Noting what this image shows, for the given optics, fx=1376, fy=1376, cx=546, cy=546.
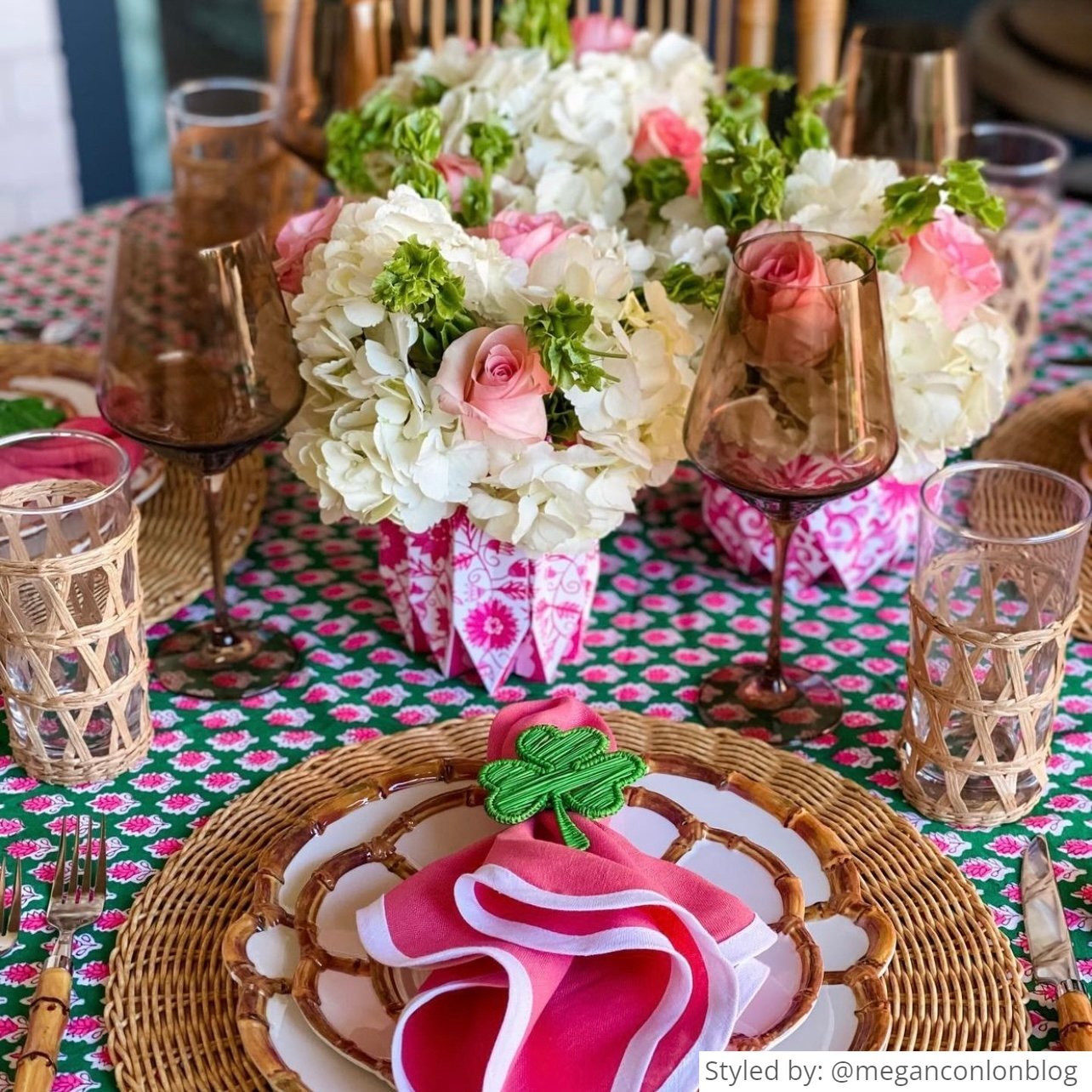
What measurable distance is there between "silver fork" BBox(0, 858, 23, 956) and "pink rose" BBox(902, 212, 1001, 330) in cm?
68

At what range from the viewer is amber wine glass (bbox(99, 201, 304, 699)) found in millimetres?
876

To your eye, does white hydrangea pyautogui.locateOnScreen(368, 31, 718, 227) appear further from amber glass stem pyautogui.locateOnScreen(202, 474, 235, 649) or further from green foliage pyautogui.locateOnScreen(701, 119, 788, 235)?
amber glass stem pyautogui.locateOnScreen(202, 474, 235, 649)

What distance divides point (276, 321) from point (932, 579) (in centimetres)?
45

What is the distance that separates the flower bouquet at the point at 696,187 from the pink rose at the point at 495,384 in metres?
0.09

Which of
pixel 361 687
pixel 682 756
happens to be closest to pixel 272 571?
pixel 361 687

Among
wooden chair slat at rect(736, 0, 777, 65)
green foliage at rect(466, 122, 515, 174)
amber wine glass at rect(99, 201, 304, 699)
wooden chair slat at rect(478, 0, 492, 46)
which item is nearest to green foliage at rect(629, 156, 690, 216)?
green foliage at rect(466, 122, 515, 174)

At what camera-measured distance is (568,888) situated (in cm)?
65

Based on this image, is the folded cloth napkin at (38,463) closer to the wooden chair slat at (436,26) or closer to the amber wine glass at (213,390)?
the amber wine glass at (213,390)

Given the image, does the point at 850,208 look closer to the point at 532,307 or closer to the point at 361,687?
the point at 532,307

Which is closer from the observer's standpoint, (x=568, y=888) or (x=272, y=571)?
(x=568, y=888)

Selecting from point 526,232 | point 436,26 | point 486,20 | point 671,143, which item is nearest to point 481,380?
point 526,232

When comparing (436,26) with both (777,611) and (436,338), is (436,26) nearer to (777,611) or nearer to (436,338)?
(436,338)

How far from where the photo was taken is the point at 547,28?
1.19m

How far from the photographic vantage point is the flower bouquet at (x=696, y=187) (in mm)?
944
